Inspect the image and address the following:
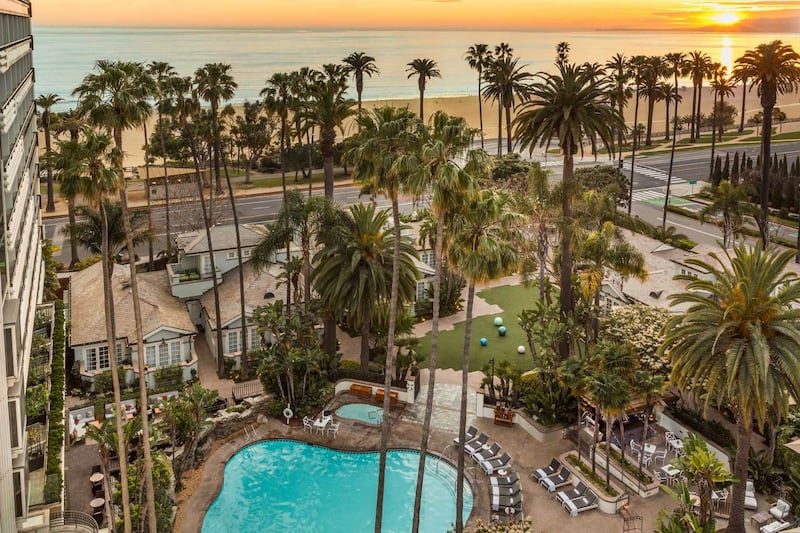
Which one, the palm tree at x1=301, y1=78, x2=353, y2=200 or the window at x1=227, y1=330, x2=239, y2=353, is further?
the window at x1=227, y1=330, x2=239, y2=353

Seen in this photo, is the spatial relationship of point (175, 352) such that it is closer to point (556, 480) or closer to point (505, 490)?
point (505, 490)

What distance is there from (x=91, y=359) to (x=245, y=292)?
9375mm

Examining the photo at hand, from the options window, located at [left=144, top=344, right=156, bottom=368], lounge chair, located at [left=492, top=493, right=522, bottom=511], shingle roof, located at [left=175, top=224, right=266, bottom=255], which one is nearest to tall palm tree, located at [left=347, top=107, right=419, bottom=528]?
lounge chair, located at [left=492, top=493, right=522, bottom=511]

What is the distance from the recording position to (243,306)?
39.4 meters

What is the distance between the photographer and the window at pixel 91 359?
38.1 meters

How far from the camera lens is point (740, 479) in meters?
25.1

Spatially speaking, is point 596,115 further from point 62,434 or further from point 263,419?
point 62,434

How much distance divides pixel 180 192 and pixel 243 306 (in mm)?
24696

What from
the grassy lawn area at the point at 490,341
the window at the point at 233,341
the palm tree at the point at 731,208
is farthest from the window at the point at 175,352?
the palm tree at the point at 731,208

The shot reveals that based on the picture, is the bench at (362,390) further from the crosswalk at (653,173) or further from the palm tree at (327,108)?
the crosswalk at (653,173)

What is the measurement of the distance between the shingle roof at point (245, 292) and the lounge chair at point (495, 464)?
1713cm

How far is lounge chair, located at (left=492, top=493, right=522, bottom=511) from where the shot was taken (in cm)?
2847

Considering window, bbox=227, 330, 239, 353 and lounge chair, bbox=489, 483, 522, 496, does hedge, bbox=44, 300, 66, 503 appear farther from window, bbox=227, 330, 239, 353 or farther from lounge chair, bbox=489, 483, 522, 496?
lounge chair, bbox=489, 483, 522, 496

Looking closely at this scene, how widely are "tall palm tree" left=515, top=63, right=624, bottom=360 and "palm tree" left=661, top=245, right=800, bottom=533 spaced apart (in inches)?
473
